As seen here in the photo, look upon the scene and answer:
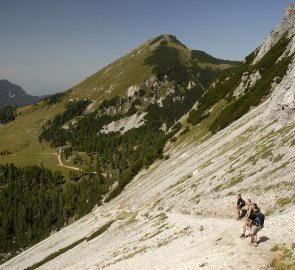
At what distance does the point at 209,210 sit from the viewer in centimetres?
4700

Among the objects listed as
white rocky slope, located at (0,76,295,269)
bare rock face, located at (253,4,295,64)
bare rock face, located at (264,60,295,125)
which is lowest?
white rocky slope, located at (0,76,295,269)

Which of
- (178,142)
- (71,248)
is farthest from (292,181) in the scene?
(178,142)

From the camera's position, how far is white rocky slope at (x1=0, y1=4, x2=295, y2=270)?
103ft

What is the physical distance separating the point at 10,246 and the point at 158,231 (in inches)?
6277

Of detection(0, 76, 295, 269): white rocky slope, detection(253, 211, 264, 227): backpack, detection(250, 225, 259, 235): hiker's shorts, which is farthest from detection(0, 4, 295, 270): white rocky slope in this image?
detection(253, 211, 264, 227): backpack

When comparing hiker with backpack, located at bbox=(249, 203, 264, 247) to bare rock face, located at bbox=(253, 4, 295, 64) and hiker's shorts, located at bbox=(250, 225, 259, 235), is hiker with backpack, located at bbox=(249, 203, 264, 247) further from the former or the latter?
bare rock face, located at bbox=(253, 4, 295, 64)

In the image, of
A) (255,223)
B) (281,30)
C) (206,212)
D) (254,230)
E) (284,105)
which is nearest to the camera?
(254,230)

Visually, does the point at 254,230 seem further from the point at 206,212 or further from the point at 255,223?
the point at 206,212

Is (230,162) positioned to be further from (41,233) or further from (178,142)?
(41,233)

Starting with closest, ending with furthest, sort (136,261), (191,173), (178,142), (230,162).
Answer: (136,261), (230,162), (191,173), (178,142)

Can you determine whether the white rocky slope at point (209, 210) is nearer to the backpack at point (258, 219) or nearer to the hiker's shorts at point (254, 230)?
the hiker's shorts at point (254, 230)

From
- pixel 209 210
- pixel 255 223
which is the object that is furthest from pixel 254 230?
pixel 209 210

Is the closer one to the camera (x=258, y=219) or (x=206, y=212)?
(x=258, y=219)

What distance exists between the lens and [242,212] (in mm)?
40688
